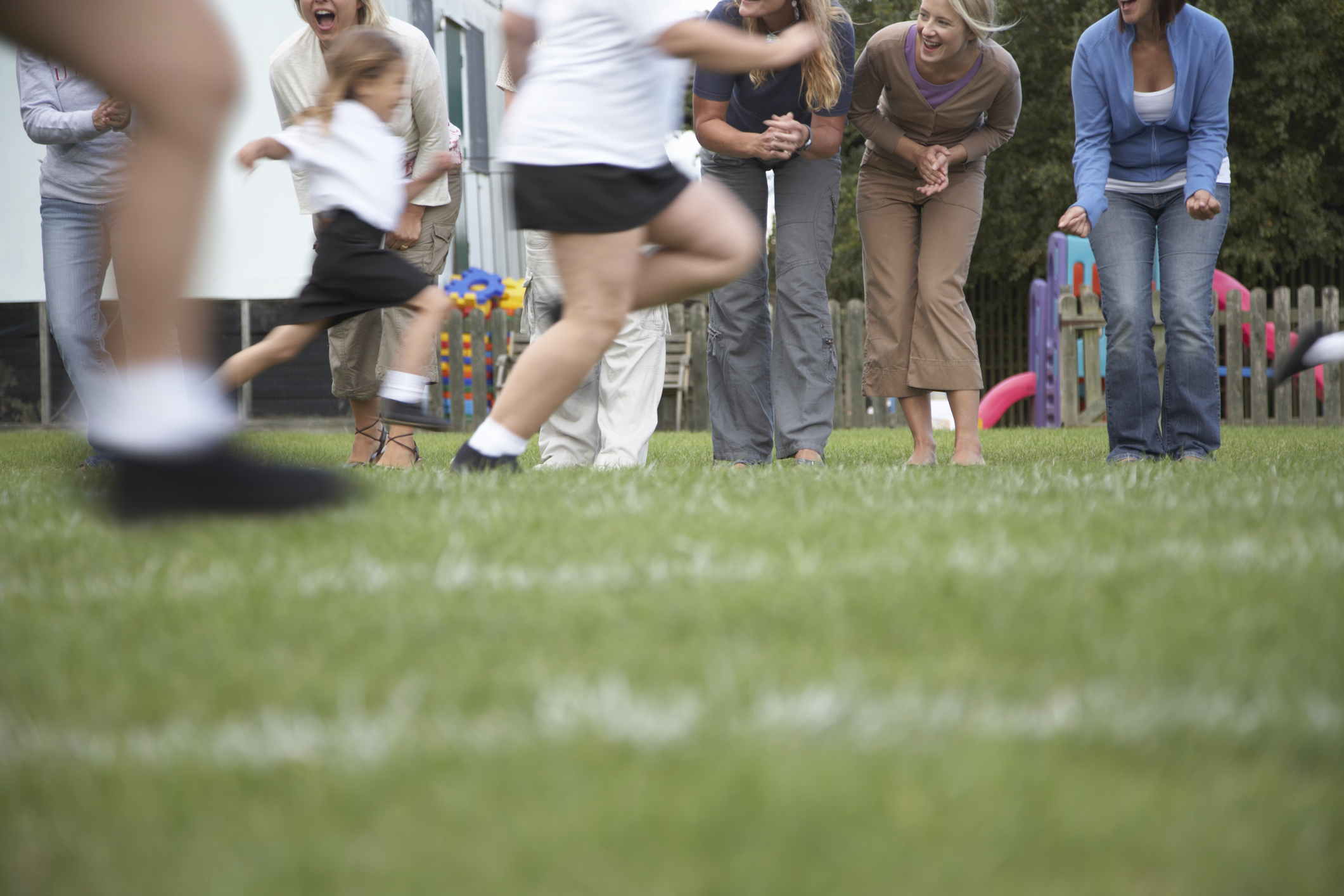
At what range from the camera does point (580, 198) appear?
3488mm

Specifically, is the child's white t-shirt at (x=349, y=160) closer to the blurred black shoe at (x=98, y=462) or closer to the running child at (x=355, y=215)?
the running child at (x=355, y=215)

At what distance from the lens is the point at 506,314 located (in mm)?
15633

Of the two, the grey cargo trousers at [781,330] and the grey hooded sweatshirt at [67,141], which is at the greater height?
the grey hooded sweatshirt at [67,141]

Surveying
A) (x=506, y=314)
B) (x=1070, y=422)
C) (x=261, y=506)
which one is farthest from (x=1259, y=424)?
(x=261, y=506)

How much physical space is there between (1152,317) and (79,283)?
5249 millimetres

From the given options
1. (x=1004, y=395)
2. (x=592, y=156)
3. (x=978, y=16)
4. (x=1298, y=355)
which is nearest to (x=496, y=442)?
(x=592, y=156)

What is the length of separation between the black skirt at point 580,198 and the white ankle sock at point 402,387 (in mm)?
1521

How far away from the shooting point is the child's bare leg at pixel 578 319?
3.56 m

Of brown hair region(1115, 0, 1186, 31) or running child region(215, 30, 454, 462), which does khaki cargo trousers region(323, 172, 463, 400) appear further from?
brown hair region(1115, 0, 1186, 31)

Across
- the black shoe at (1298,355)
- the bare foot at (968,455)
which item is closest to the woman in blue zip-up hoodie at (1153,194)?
the bare foot at (968,455)

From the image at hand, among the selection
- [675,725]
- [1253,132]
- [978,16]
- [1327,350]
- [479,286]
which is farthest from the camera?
[1253,132]

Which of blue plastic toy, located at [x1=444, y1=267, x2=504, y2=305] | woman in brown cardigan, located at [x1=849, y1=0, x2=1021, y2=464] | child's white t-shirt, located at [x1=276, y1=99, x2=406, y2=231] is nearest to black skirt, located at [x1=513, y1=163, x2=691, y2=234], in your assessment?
child's white t-shirt, located at [x1=276, y1=99, x2=406, y2=231]

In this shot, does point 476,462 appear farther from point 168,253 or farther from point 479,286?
point 479,286

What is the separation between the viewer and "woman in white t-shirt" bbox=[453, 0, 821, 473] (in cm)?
351
